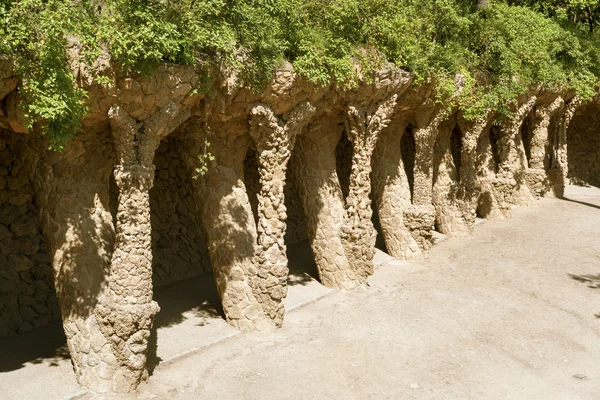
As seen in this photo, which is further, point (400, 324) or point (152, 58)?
point (400, 324)

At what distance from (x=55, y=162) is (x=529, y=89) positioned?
49.5 feet

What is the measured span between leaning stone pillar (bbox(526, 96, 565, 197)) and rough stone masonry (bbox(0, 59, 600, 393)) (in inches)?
189

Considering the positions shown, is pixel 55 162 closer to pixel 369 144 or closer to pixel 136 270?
pixel 136 270

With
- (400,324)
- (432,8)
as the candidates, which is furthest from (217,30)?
(432,8)

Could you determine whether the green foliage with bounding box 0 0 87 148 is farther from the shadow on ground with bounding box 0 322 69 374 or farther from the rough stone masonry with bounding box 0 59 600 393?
the shadow on ground with bounding box 0 322 69 374

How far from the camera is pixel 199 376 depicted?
991cm

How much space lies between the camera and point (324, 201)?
1398cm

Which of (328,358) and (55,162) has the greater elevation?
(55,162)

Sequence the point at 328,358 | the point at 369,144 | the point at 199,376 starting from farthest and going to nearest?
1. the point at 369,144
2. the point at 328,358
3. the point at 199,376

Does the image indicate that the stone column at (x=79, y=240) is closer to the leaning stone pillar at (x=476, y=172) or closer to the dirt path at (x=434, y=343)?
the dirt path at (x=434, y=343)

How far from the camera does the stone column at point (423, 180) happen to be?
53.4ft

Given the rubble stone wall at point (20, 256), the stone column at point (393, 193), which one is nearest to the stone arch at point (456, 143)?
the stone column at point (393, 193)

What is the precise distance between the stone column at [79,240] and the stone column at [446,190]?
11.2 meters

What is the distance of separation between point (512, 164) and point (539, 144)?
2054mm
